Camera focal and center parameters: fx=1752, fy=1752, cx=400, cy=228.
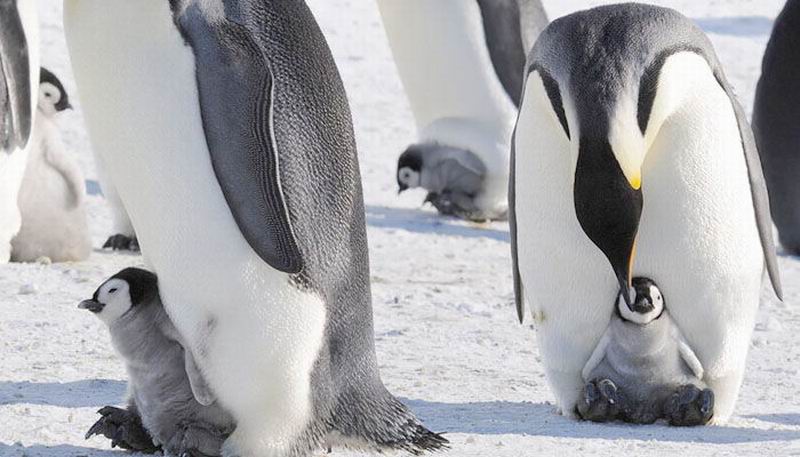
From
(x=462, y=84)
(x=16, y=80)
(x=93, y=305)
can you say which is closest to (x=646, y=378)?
(x=93, y=305)

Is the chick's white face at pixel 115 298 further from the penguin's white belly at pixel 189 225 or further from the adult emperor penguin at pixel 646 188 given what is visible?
the adult emperor penguin at pixel 646 188

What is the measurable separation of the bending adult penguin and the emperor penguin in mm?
1141

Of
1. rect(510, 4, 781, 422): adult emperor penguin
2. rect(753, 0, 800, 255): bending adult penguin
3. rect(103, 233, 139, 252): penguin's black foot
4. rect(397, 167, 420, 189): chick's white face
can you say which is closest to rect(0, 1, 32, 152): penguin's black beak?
rect(103, 233, 139, 252): penguin's black foot

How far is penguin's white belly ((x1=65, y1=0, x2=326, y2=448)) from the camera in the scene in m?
3.45

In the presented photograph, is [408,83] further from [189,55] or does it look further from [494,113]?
[189,55]

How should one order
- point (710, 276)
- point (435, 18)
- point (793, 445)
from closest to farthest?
point (793, 445), point (710, 276), point (435, 18)

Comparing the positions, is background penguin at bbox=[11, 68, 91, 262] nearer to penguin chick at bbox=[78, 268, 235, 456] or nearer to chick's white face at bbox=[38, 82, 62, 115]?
chick's white face at bbox=[38, 82, 62, 115]

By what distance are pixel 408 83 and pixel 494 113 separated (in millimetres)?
461

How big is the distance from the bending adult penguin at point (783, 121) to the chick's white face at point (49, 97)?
10.9 feet

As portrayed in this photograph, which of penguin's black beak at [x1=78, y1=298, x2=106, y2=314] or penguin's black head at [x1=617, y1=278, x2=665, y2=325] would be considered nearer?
Answer: penguin's black beak at [x1=78, y1=298, x2=106, y2=314]

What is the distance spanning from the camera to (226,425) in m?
3.58

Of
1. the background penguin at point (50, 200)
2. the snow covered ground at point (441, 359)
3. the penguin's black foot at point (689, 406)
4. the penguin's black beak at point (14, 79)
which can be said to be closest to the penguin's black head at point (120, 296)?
the snow covered ground at point (441, 359)

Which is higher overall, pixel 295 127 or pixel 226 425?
pixel 295 127

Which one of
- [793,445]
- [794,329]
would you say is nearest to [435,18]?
[794,329]
